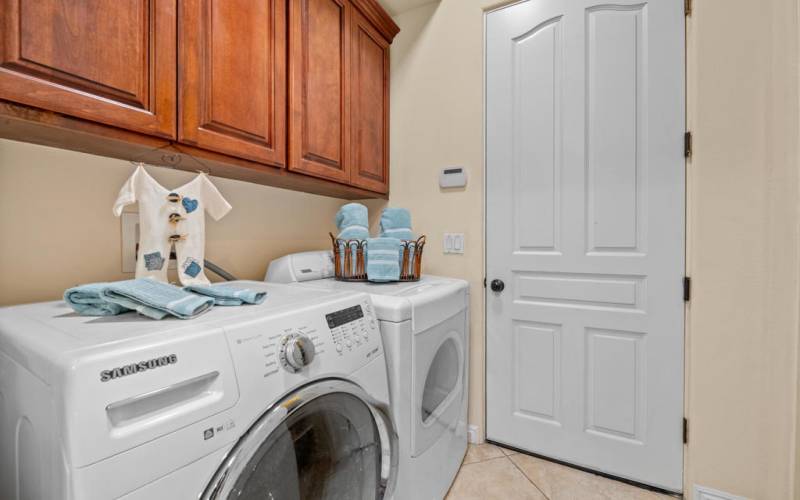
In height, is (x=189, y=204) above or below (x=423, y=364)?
above

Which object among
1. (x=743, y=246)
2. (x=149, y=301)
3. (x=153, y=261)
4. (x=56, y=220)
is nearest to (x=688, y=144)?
(x=743, y=246)

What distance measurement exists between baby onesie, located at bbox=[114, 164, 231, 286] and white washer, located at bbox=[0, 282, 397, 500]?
25 centimetres

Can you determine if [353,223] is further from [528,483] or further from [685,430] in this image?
[685,430]

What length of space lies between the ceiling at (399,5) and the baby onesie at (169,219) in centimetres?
147

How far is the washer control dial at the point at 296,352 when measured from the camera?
72 cm

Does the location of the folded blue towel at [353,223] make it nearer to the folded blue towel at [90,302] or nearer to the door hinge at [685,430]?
the folded blue towel at [90,302]

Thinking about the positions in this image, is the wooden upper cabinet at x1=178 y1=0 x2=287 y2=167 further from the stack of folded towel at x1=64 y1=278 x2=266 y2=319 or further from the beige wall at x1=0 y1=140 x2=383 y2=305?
the stack of folded towel at x1=64 y1=278 x2=266 y2=319

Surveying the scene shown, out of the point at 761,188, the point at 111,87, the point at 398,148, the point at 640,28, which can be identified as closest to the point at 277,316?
the point at 111,87

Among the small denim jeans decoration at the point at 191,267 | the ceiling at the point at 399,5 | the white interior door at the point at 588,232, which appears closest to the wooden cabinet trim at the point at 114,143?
the small denim jeans decoration at the point at 191,267

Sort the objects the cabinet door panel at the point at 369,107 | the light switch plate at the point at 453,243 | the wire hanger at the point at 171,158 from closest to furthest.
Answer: the wire hanger at the point at 171,158 < the cabinet door panel at the point at 369,107 < the light switch plate at the point at 453,243

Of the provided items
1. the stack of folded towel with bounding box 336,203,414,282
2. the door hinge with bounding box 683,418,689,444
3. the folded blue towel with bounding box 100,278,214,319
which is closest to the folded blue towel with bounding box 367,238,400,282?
the stack of folded towel with bounding box 336,203,414,282

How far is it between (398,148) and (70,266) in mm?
1534

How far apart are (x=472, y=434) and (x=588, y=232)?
45.9 inches

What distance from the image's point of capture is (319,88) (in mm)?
1467
